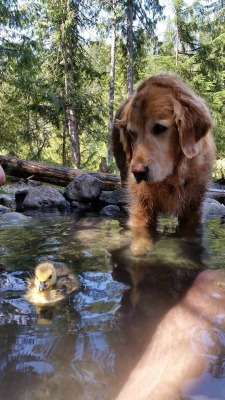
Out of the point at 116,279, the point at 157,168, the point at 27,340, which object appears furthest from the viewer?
Answer: the point at 157,168

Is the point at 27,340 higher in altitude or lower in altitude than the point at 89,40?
lower

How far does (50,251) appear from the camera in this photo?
455 cm

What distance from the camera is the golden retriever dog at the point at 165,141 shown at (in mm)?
3979

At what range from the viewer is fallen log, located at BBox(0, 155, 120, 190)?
413 inches

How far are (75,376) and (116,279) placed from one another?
1.58 metres

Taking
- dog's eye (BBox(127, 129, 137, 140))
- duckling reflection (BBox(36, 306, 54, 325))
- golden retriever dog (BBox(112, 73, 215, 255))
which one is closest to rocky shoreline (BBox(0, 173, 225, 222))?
golden retriever dog (BBox(112, 73, 215, 255))

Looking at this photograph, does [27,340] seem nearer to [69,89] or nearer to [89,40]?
[69,89]

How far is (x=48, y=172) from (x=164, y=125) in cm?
758

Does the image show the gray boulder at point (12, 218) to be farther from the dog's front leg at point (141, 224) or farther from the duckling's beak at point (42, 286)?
the duckling's beak at point (42, 286)

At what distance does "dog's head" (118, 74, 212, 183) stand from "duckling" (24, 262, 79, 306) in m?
1.32

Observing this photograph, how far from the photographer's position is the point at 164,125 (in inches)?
159

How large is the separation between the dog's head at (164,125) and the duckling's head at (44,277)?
1.35 meters

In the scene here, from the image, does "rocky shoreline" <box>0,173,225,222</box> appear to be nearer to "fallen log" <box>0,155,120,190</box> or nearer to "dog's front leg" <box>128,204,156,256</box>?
"fallen log" <box>0,155,120,190</box>

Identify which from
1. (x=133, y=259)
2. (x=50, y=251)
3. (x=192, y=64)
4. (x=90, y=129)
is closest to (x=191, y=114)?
(x=133, y=259)
